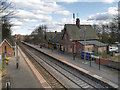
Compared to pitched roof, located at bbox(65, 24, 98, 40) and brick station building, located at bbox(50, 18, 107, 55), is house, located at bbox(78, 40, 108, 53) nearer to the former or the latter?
brick station building, located at bbox(50, 18, 107, 55)

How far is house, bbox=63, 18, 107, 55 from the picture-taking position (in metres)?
24.3

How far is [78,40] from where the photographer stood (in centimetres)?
2717

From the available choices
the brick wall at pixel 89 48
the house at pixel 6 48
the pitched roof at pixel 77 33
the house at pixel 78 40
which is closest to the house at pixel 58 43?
the house at pixel 78 40

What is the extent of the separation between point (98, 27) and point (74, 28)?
77.3 feet

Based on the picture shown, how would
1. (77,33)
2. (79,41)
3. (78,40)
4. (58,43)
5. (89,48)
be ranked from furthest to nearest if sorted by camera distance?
(58,43) → (77,33) → (78,40) → (79,41) → (89,48)

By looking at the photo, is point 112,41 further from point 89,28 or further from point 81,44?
point 81,44

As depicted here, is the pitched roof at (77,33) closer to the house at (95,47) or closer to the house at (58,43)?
the house at (95,47)

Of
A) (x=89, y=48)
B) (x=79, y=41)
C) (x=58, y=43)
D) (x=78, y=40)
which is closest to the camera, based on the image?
(x=89, y=48)

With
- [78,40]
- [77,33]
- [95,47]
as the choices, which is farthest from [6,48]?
[95,47]

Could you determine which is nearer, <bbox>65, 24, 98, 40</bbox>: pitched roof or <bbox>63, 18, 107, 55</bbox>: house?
<bbox>63, 18, 107, 55</bbox>: house

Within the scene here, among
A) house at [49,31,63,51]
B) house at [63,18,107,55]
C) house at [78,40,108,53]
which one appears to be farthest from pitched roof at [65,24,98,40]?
house at [49,31,63,51]

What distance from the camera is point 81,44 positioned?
950 inches

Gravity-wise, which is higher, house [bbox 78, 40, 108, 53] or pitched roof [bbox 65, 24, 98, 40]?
pitched roof [bbox 65, 24, 98, 40]

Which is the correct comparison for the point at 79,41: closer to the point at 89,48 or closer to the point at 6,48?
the point at 89,48
